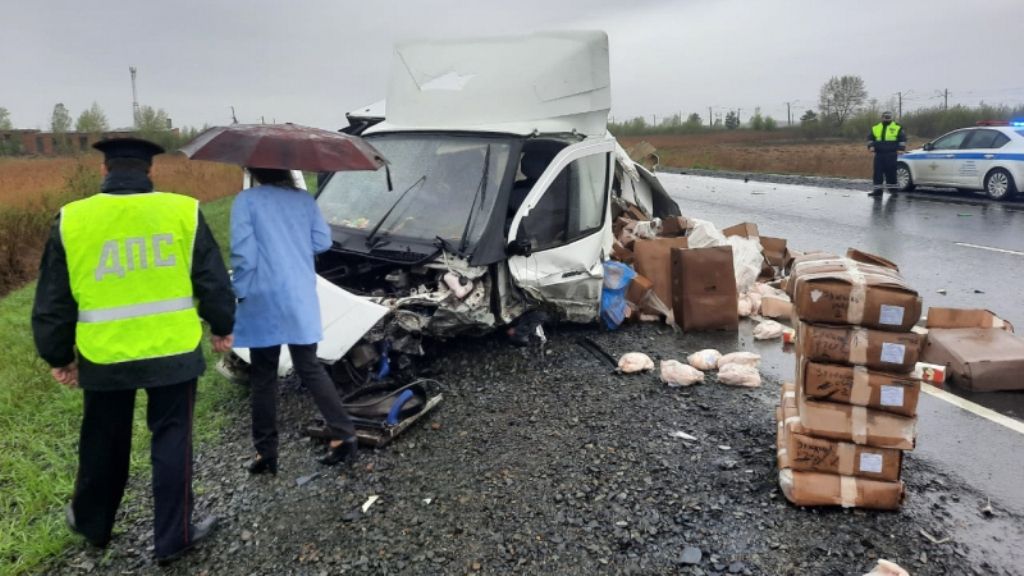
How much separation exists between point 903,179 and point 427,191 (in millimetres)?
15639

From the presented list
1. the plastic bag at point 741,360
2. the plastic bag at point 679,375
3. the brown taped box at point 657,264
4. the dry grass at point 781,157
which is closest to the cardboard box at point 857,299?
the plastic bag at point 679,375

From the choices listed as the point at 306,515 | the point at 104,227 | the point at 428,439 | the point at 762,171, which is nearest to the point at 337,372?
the point at 428,439

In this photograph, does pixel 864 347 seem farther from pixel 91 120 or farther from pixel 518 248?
pixel 91 120

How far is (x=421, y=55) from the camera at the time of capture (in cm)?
631

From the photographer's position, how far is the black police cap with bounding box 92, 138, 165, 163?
2.99m

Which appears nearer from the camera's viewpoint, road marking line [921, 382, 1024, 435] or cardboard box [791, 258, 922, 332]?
cardboard box [791, 258, 922, 332]

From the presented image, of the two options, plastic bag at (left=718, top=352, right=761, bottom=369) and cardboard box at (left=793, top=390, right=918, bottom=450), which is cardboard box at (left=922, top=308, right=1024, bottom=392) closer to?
plastic bag at (left=718, top=352, right=761, bottom=369)

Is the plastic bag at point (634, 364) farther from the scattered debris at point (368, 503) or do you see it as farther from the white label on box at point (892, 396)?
the scattered debris at point (368, 503)

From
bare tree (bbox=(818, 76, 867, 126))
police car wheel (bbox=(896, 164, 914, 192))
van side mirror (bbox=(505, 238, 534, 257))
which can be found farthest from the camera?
bare tree (bbox=(818, 76, 867, 126))

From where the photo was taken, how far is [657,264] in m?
7.02

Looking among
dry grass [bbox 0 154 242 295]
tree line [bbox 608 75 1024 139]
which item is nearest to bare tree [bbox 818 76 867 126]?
tree line [bbox 608 75 1024 139]

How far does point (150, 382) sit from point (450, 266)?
2.39 meters

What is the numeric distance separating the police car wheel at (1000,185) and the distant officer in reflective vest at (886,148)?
2233 mm

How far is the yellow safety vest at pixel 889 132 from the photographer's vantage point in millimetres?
16562
